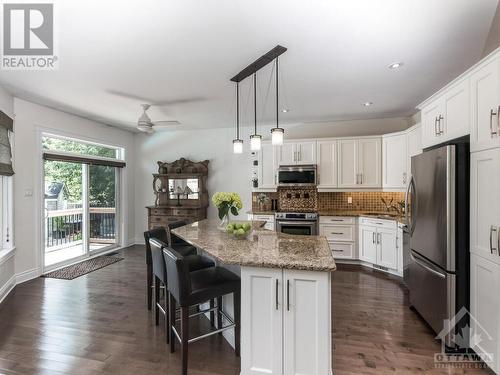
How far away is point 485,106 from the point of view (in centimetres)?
207

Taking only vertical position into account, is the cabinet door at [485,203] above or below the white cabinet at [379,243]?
above

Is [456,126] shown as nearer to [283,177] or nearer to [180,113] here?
[283,177]

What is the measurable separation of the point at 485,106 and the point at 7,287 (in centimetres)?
558

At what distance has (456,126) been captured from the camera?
7.96 ft

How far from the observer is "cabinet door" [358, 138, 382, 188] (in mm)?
4921

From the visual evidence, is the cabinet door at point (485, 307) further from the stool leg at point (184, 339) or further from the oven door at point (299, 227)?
the oven door at point (299, 227)

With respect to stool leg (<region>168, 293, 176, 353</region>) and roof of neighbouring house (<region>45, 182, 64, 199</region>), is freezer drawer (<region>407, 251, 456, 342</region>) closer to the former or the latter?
stool leg (<region>168, 293, 176, 353</region>)

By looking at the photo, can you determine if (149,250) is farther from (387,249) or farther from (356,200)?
(356,200)

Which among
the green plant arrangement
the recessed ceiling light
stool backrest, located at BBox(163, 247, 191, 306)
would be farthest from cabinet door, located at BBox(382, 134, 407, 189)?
stool backrest, located at BBox(163, 247, 191, 306)

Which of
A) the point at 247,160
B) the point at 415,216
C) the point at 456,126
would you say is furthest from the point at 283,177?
the point at 456,126

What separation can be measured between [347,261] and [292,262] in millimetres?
3621

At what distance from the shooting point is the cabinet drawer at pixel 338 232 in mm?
4895

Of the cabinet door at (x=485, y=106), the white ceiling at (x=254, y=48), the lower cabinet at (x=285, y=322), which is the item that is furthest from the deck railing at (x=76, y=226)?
the cabinet door at (x=485, y=106)

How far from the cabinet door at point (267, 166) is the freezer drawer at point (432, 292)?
9.72 ft
